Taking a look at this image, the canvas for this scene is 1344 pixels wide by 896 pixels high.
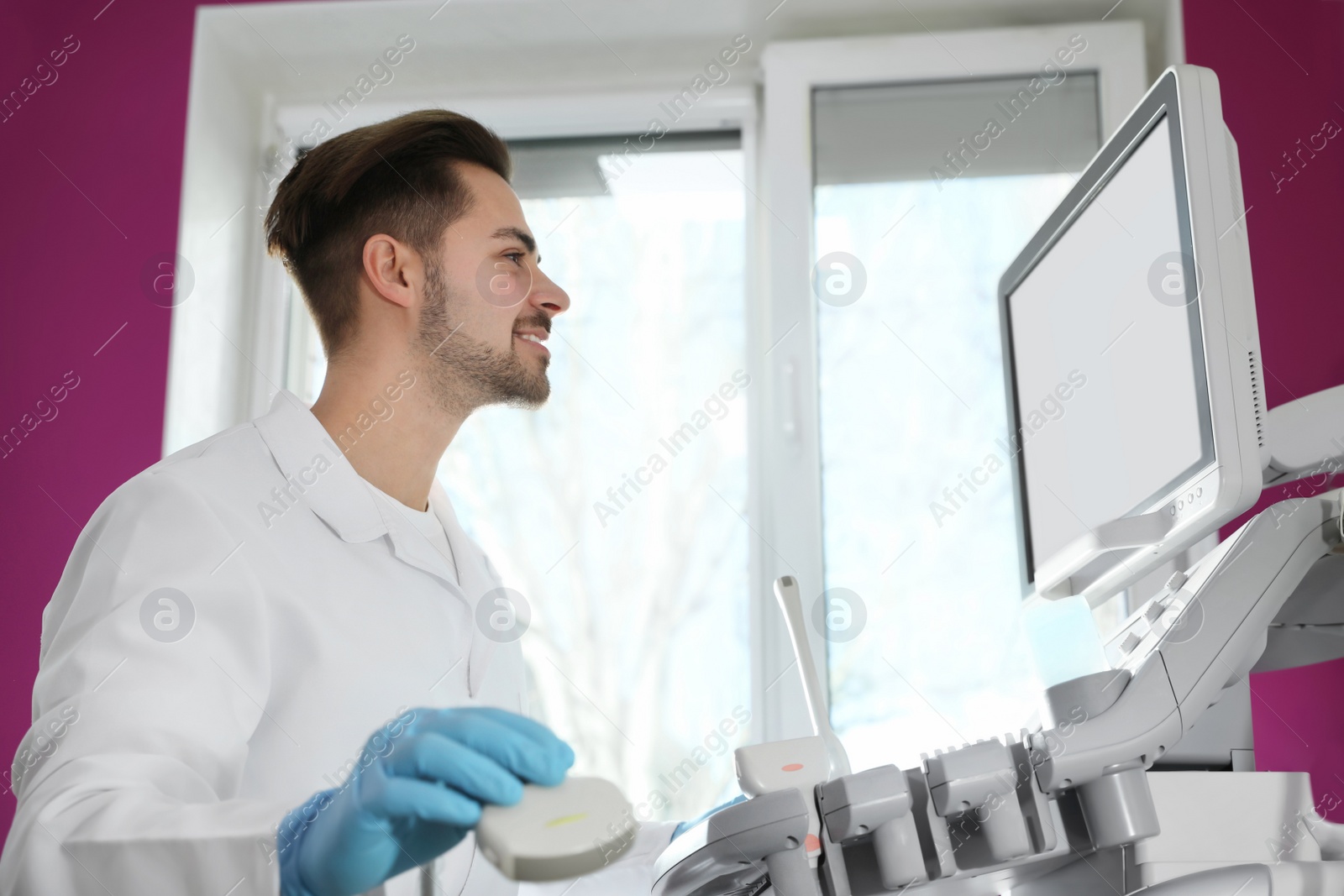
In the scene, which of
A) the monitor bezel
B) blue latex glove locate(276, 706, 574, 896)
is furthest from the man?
the monitor bezel

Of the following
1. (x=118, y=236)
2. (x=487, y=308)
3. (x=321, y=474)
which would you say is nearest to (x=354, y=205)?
(x=487, y=308)

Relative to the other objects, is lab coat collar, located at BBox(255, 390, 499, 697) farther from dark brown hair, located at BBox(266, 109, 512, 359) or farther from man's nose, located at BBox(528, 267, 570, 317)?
man's nose, located at BBox(528, 267, 570, 317)

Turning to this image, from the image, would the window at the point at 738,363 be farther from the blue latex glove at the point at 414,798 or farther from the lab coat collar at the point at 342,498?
the blue latex glove at the point at 414,798

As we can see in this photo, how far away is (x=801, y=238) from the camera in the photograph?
6.95 feet

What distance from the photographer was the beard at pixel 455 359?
1445mm

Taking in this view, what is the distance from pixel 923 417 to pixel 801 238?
44cm

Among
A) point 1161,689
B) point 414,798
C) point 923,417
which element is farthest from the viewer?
point 923,417

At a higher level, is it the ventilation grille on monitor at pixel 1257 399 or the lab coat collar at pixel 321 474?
the lab coat collar at pixel 321 474

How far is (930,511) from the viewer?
6.69ft

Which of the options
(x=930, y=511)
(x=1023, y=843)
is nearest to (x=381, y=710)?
(x=1023, y=843)

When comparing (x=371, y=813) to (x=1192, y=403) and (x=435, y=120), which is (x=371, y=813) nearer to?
(x=1192, y=403)

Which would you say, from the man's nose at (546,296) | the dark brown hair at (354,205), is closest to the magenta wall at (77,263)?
the dark brown hair at (354,205)

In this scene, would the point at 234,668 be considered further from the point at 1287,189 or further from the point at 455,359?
the point at 1287,189

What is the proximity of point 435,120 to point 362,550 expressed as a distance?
2.40 ft
